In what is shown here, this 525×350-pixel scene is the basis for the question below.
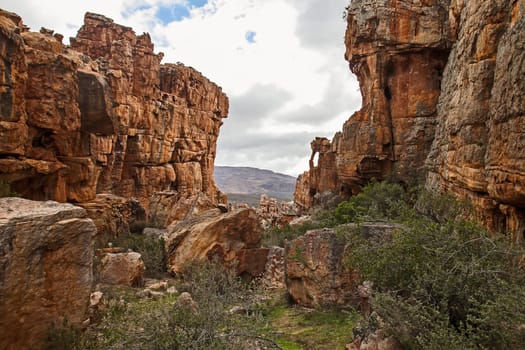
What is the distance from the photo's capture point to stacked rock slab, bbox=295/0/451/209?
1970 cm

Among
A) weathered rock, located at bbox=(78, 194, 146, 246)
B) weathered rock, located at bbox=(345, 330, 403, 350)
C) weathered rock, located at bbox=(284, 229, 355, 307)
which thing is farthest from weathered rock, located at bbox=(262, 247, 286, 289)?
weathered rock, located at bbox=(78, 194, 146, 246)

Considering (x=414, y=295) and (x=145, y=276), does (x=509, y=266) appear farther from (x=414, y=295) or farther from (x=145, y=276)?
(x=145, y=276)

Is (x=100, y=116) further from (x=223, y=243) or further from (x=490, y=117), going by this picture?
(x=490, y=117)

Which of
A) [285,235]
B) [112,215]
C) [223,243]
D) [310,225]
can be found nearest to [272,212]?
[310,225]

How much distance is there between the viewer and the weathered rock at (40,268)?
13.9 feet

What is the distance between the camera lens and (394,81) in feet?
69.5

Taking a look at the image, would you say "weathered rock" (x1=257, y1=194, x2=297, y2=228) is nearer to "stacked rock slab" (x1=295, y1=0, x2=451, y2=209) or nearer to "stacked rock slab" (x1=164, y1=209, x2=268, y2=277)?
"stacked rock slab" (x1=295, y1=0, x2=451, y2=209)

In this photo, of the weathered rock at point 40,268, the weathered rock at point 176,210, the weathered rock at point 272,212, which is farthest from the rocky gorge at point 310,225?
the weathered rock at point 272,212

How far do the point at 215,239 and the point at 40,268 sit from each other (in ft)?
28.4

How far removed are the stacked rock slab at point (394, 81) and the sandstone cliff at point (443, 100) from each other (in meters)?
0.06

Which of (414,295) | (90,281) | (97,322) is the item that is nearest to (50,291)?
(90,281)

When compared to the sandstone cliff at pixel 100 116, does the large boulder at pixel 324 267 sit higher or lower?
lower

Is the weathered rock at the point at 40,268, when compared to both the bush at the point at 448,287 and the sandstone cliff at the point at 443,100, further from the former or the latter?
the sandstone cliff at the point at 443,100

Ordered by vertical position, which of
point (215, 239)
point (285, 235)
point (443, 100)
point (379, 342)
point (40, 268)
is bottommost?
point (285, 235)
